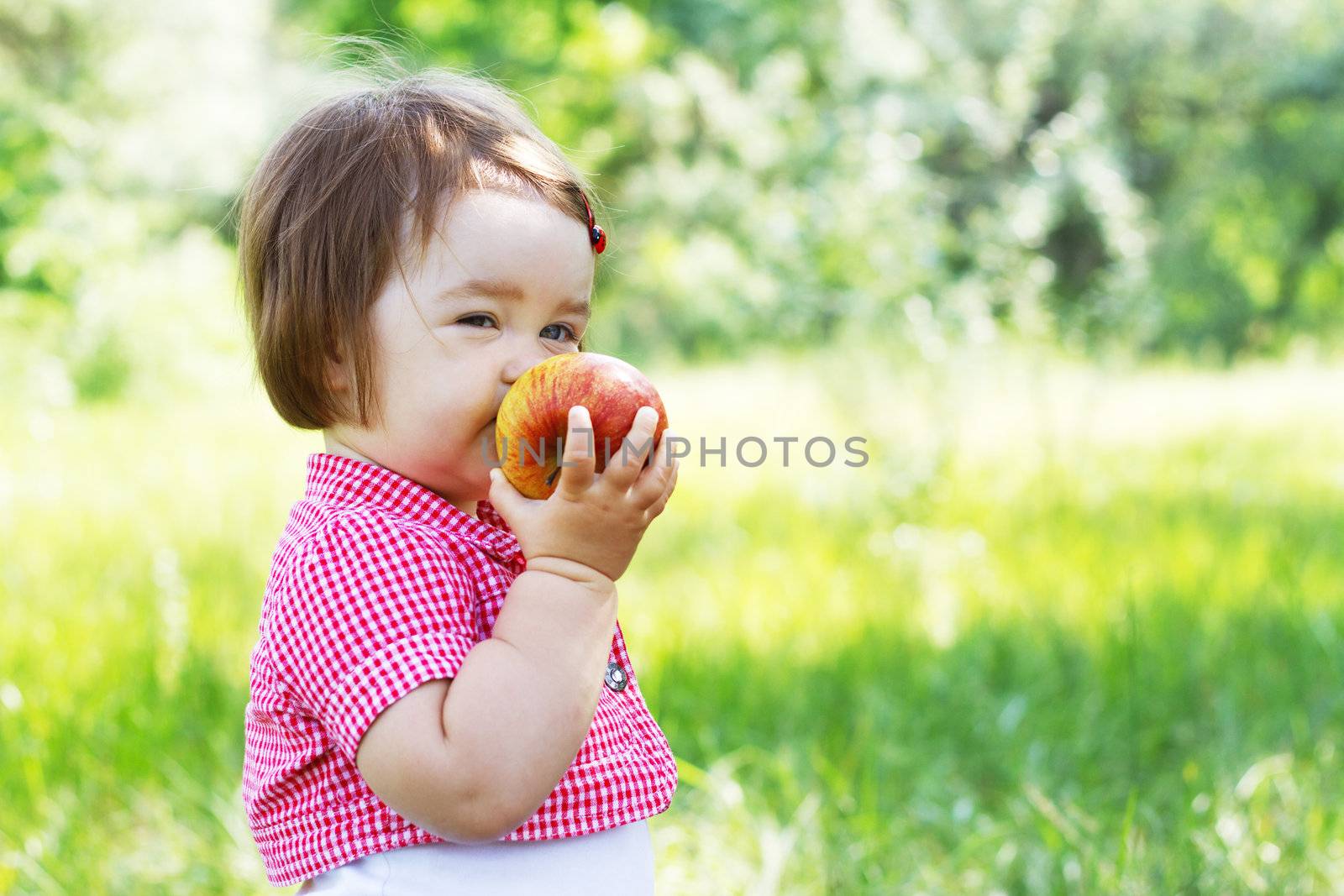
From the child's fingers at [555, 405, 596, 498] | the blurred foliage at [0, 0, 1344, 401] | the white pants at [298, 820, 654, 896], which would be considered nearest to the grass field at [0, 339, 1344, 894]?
the white pants at [298, 820, 654, 896]

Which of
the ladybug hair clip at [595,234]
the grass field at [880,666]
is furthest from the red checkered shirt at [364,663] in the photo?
the grass field at [880,666]

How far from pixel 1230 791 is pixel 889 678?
2.60ft

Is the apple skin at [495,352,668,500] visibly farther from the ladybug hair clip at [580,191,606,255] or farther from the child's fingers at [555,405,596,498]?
the ladybug hair clip at [580,191,606,255]

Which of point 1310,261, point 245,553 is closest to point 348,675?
point 245,553

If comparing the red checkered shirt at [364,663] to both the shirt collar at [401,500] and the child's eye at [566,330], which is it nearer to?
the shirt collar at [401,500]

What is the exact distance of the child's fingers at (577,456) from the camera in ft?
3.94

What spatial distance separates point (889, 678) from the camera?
287 cm

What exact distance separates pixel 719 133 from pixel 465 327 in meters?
10.3

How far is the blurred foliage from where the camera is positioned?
24.7ft

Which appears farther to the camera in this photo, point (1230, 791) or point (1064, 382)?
point (1064, 382)

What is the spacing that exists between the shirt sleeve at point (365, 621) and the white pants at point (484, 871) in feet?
0.47

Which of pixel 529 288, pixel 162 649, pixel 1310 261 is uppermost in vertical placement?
pixel 529 288

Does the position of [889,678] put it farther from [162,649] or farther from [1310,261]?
[1310,261]

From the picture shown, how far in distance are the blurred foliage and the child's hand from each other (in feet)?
13.2
